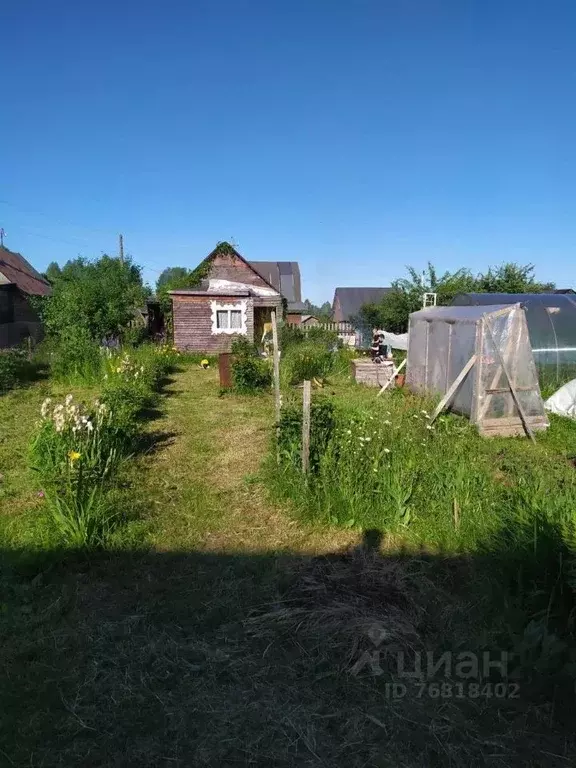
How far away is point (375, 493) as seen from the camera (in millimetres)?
4332

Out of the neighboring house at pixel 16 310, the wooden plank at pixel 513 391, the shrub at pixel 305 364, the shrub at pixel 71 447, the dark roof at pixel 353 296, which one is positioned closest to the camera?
the shrub at pixel 71 447

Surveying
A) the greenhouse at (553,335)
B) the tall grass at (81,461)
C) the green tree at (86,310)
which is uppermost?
the green tree at (86,310)

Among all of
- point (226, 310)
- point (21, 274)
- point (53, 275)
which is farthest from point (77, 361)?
point (53, 275)

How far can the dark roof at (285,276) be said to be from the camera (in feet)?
124

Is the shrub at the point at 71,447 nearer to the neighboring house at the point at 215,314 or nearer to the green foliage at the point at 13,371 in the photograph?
the green foliage at the point at 13,371

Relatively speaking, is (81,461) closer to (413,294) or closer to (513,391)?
(513,391)

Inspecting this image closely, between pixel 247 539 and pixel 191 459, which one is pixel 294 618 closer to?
pixel 247 539

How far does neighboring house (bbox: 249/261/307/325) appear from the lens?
1419 inches

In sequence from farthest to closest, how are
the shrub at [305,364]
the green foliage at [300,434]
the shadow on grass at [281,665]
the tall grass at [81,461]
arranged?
the shrub at [305,364] → the green foliage at [300,434] → the tall grass at [81,461] → the shadow on grass at [281,665]

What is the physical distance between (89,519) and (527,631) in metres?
3.14

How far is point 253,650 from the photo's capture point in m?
2.68

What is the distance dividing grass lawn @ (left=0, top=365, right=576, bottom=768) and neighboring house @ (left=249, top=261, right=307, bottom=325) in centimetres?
3168

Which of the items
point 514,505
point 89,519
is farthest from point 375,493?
point 89,519

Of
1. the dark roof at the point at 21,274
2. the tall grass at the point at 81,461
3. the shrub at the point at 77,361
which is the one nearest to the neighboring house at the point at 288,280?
the dark roof at the point at 21,274
